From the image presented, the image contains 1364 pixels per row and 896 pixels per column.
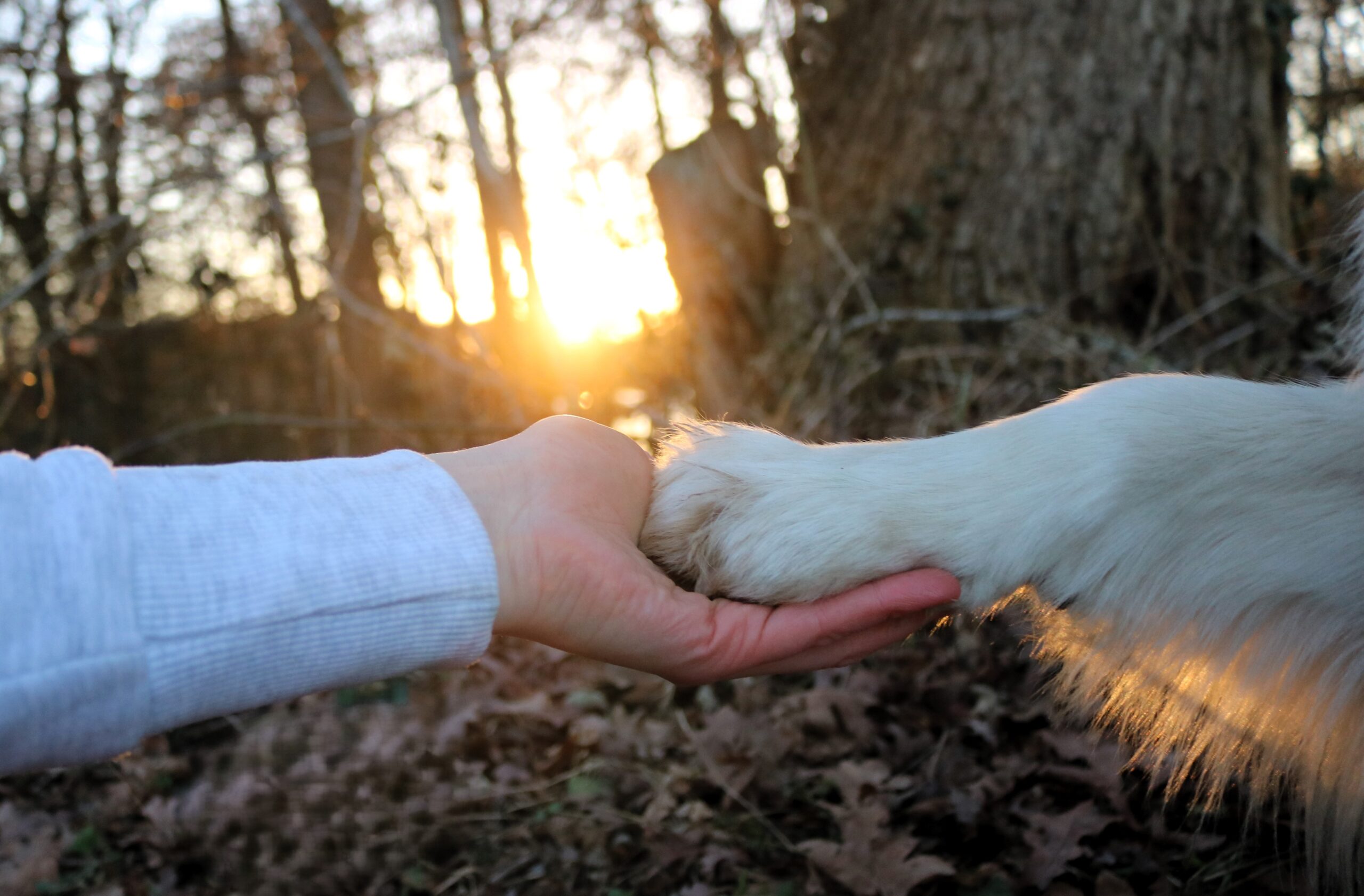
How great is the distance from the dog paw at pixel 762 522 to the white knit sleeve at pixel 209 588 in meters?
0.36

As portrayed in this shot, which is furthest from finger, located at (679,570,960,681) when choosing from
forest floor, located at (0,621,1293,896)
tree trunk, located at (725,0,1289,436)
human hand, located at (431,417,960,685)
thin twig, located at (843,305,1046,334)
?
thin twig, located at (843,305,1046,334)

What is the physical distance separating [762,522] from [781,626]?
0.59ft

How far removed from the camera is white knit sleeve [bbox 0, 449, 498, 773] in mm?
1256

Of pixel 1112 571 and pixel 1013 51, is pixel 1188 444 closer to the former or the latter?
pixel 1112 571

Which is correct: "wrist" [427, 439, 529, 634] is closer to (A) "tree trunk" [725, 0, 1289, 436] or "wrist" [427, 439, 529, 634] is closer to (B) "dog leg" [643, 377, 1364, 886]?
(B) "dog leg" [643, 377, 1364, 886]

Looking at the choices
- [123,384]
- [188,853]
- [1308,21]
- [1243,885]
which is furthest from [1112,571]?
[123,384]

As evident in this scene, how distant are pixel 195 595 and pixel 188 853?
168 cm

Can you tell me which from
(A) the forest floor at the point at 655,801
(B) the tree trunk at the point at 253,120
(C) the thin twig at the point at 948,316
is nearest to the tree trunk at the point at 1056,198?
(C) the thin twig at the point at 948,316

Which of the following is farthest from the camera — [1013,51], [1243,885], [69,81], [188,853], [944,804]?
[69,81]

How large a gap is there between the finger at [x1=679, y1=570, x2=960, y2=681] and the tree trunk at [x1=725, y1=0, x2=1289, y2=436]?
2210 mm

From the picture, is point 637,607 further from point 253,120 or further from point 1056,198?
point 253,120

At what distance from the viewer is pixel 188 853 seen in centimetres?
262

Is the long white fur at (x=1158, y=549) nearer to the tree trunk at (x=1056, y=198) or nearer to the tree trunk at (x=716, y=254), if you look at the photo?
the tree trunk at (x=1056, y=198)

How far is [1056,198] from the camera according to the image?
13.2ft
